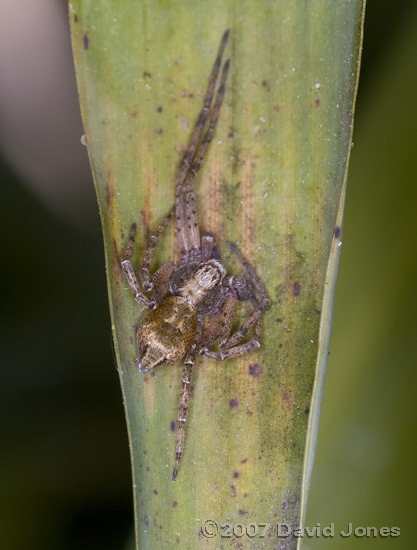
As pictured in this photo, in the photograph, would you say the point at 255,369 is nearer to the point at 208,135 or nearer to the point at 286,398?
the point at 286,398

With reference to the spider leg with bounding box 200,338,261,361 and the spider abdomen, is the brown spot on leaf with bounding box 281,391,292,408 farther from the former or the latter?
the spider abdomen

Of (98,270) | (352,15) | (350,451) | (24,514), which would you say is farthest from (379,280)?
(24,514)

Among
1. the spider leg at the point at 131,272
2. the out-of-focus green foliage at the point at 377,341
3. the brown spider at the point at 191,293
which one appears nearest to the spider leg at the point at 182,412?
the brown spider at the point at 191,293

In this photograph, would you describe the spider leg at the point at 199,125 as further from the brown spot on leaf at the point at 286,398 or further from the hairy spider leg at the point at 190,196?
the brown spot on leaf at the point at 286,398

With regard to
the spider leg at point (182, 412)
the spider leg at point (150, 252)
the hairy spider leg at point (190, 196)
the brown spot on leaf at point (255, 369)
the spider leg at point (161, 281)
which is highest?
the hairy spider leg at point (190, 196)

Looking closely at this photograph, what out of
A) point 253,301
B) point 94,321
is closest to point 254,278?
point 253,301

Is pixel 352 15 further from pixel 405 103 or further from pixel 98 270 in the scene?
pixel 98 270
